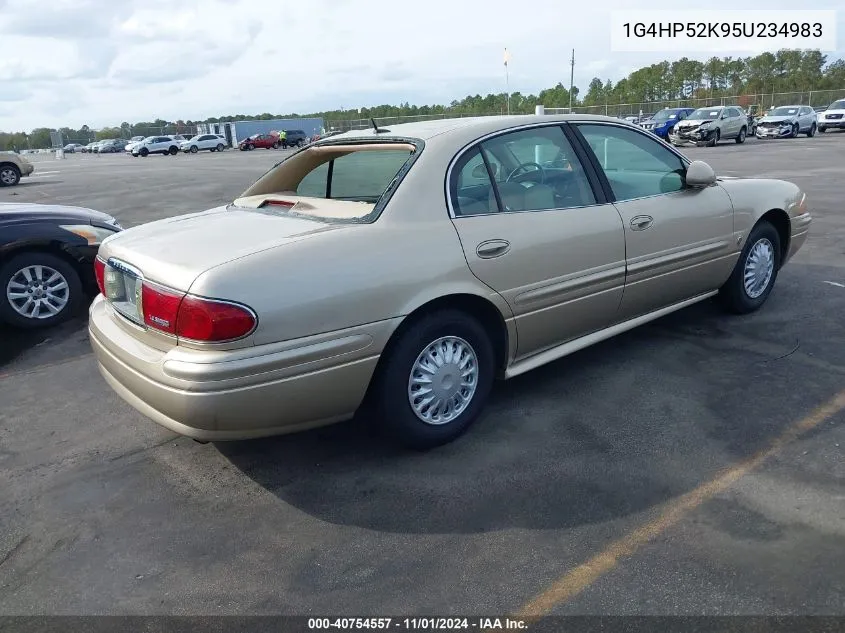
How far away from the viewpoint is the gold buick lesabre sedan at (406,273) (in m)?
2.88

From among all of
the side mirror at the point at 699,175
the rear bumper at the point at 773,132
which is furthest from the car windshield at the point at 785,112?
the side mirror at the point at 699,175

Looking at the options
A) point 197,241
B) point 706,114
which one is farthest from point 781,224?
point 706,114

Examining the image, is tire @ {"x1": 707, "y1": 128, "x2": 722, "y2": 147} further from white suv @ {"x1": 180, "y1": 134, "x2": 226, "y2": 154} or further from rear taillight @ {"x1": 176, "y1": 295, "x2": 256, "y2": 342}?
white suv @ {"x1": 180, "y1": 134, "x2": 226, "y2": 154}

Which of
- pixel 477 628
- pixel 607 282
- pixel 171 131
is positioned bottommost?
pixel 477 628

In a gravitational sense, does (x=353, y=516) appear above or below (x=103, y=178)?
below

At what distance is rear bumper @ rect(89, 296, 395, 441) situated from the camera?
9.24 feet

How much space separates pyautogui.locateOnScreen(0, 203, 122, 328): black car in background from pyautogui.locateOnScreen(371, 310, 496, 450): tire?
4002mm

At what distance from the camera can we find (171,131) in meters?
77.8

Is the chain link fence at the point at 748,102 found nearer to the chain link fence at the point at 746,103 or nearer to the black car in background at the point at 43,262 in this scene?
the chain link fence at the point at 746,103

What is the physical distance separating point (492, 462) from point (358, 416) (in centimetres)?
93

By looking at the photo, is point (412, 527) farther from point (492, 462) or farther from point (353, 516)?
point (492, 462)

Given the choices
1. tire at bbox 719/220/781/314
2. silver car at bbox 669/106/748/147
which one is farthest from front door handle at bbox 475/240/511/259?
silver car at bbox 669/106/748/147

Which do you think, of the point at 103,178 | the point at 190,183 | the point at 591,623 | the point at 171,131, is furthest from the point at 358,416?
the point at 171,131

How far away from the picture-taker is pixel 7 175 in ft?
74.2
